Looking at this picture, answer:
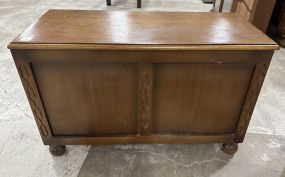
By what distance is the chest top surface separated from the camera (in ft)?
3.03

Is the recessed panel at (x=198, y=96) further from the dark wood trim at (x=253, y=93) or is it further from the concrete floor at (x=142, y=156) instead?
the concrete floor at (x=142, y=156)

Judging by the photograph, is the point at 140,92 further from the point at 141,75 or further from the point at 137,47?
the point at 137,47

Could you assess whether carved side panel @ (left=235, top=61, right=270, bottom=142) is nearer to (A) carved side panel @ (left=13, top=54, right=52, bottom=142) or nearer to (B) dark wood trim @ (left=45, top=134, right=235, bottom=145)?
(B) dark wood trim @ (left=45, top=134, right=235, bottom=145)

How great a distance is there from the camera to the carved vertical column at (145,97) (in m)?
0.99

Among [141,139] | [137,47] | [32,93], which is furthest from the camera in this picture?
[141,139]

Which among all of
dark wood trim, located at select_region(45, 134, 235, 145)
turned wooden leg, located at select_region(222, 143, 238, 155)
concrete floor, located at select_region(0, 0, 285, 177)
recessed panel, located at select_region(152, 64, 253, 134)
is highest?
recessed panel, located at select_region(152, 64, 253, 134)

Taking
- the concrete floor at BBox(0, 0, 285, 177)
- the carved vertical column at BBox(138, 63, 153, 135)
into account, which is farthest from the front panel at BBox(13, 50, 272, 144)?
the concrete floor at BBox(0, 0, 285, 177)

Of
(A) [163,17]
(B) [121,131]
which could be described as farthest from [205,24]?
(B) [121,131]

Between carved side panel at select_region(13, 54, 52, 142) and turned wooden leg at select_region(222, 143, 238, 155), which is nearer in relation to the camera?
carved side panel at select_region(13, 54, 52, 142)

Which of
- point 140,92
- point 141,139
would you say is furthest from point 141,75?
point 141,139

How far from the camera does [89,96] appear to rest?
1.07m

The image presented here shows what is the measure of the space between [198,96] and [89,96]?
529 millimetres

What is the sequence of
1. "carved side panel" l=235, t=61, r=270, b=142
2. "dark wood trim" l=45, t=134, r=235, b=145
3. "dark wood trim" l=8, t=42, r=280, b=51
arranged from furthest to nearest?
"dark wood trim" l=45, t=134, r=235, b=145 → "carved side panel" l=235, t=61, r=270, b=142 → "dark wood trim" l=8, t=42, r=280, b=51

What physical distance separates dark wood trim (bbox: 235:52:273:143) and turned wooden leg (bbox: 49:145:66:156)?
3.24ft
